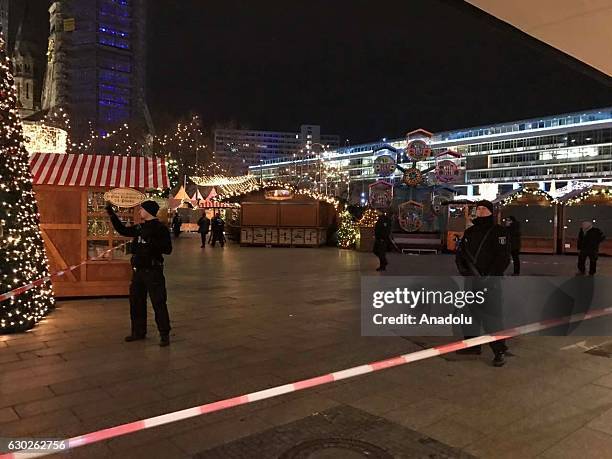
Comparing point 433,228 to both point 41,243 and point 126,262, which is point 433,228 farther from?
point 41,243

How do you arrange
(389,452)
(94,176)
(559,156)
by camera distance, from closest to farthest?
(389,452) < (94,176) < (559,156)

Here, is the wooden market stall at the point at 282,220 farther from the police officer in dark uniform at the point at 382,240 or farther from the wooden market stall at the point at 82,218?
the wooden market stall at the point at 82,218

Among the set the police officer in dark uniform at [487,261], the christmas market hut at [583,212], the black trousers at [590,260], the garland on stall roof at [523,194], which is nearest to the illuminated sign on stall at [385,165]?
the garland on stall roof at [523,194]

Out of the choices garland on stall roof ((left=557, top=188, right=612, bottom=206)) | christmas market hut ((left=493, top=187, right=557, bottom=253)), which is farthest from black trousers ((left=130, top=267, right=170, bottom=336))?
garland on stall roof ((left=557, top=188, right=612, bottom=206))

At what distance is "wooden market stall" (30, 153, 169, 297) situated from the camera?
30.8ft

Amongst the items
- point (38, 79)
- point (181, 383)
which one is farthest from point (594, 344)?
point (38, 79)

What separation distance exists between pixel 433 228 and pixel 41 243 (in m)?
17.2

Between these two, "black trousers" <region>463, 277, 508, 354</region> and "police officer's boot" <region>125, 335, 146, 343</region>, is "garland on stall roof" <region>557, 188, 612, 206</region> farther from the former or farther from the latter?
"police officer's boot" <region>125, 335, 146, 343</region>

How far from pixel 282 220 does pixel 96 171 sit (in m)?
15.6

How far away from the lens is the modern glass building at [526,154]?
242ft

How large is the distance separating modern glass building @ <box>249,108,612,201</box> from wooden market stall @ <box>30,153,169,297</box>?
48.0 metres

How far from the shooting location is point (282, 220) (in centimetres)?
2512

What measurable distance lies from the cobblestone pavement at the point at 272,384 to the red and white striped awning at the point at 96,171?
2.48m

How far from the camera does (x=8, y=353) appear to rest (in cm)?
580
